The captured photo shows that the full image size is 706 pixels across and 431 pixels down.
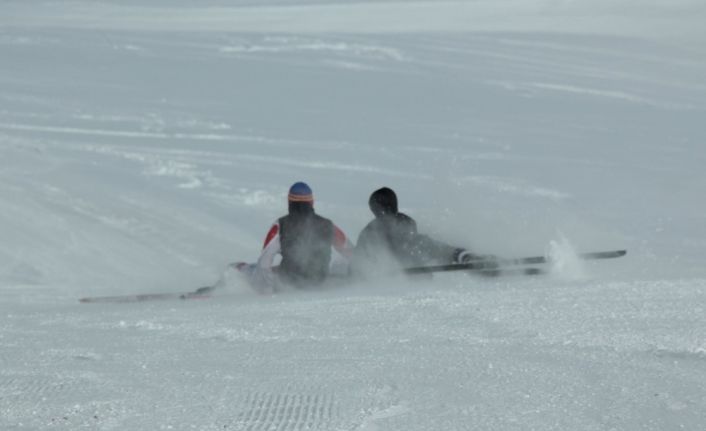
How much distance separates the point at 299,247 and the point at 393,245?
0.89m

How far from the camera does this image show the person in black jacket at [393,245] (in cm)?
1151

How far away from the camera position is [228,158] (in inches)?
771

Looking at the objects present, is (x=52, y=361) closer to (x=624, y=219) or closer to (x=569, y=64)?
(x=624, y=219)

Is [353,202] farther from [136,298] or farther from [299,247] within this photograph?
[136,298]

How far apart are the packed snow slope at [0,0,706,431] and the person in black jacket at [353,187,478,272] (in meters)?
0.52

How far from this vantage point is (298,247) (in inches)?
450

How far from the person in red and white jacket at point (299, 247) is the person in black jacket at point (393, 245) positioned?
25 centimetres

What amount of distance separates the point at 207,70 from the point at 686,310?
2102cm

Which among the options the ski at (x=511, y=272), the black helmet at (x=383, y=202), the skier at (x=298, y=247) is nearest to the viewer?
the ski at (x=511, y=272)

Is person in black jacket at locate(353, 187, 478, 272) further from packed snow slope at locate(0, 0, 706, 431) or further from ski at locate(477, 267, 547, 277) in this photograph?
ski at locate(477, 267, 547, 277)

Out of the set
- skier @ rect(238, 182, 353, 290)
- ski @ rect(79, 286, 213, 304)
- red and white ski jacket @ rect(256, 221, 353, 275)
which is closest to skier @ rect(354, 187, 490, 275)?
red and white ski jacket @ rect(256, 221, 353, 275)

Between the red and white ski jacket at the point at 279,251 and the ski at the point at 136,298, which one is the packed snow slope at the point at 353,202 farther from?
the red and white ski jacket at the point at 279,251

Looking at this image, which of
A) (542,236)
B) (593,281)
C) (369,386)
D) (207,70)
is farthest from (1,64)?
(369,386)

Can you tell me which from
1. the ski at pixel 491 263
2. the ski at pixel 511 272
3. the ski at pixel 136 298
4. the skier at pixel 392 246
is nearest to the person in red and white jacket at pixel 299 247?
the skier at pixel 392 246
